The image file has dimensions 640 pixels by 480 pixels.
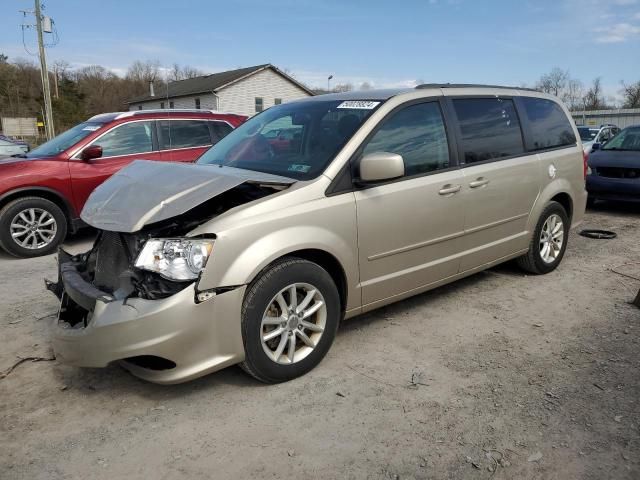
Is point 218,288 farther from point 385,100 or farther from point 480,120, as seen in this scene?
point 480,120

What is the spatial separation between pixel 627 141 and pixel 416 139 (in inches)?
299

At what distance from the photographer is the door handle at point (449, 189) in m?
3.95

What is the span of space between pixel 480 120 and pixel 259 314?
271cm

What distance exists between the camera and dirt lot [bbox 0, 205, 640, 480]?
8.09 ft

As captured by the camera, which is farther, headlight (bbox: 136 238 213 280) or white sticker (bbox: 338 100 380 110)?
white sticker (bbox: 338 100 380 110)

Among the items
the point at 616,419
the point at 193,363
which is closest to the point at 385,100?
the point at 193,363

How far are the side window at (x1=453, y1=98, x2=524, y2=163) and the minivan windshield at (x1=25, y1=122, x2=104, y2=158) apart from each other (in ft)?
16.8

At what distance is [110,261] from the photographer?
10.5ft

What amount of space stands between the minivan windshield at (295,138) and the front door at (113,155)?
309 centimetres

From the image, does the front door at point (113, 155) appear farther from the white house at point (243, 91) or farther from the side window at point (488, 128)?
the white house at point (243, 91)

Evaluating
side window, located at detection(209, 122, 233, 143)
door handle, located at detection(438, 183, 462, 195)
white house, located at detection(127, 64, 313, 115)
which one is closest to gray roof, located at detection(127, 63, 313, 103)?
white house, located at detection(127, 64, 313, 115)

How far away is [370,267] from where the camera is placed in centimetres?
356

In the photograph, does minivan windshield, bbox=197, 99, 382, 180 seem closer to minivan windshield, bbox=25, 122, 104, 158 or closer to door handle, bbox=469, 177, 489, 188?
door handle, bbox=469, 177, 489, 188

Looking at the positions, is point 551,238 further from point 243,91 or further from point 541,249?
point 243,91
